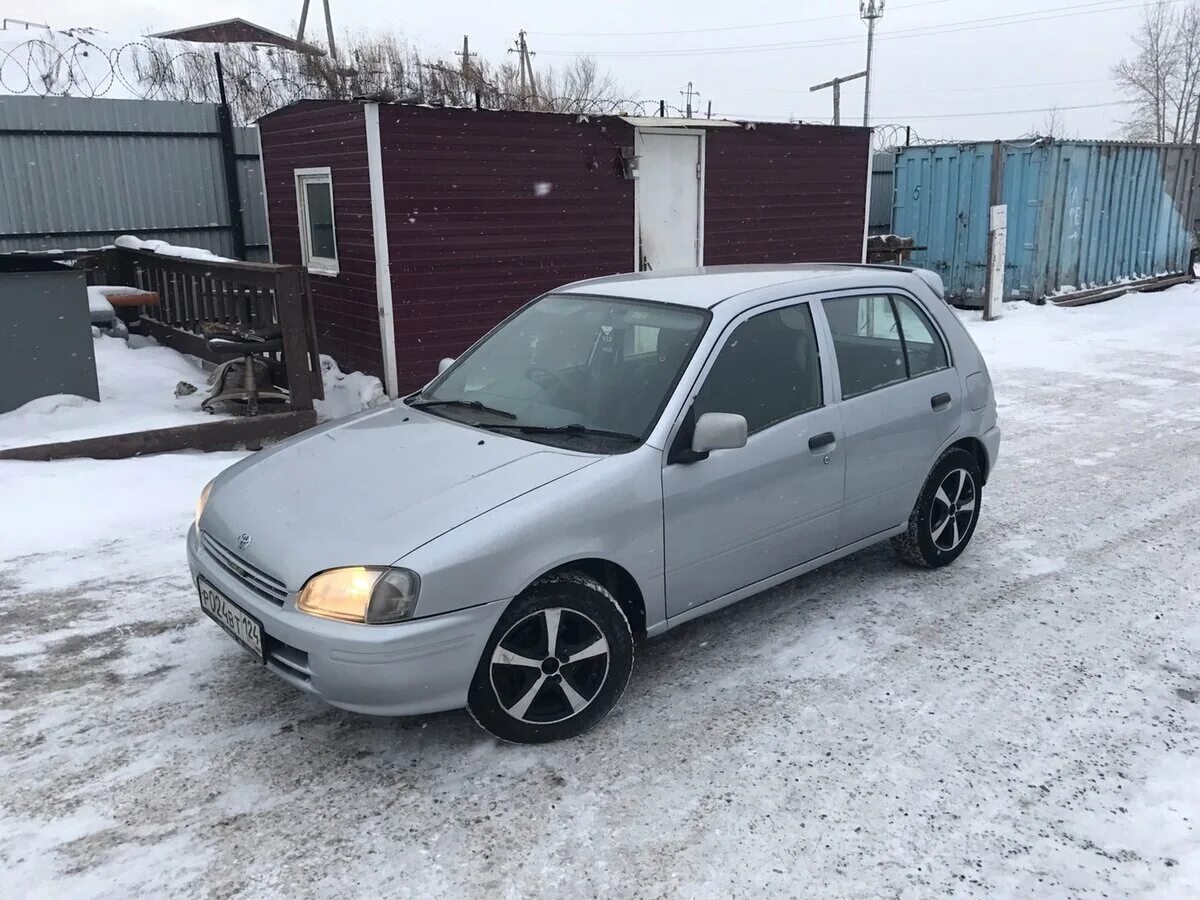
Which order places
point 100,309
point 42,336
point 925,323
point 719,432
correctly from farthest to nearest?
point 100,309 < point 42,336 < point 925,323 < point 719,432

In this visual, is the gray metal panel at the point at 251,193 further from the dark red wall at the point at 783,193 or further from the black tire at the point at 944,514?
the black tire at the point at 944,514

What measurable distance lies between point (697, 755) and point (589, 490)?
3.43 feet

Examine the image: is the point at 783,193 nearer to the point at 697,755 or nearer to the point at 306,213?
the point at 306,213

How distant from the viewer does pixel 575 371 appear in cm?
421

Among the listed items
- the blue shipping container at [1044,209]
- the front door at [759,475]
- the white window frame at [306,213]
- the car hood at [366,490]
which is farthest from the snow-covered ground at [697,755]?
the blue shipping container at [1044,209]

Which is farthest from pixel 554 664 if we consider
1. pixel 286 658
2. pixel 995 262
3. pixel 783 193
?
pixel 995 262

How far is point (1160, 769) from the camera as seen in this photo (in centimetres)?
336

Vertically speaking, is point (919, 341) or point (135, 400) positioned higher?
point (919, 341)

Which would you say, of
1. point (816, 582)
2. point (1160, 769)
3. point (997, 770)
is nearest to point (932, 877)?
point (997, 770)

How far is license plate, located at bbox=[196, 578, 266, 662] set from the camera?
10.9 ft

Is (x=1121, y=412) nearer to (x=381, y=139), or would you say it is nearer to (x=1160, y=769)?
(x=1160, y=769)

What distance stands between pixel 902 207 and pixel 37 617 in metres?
15.6

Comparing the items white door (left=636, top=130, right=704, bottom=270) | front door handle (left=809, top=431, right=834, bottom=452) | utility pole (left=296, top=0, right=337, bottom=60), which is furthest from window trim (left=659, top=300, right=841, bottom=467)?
utility pole (left=296, top=0, right=337, bottom=60)

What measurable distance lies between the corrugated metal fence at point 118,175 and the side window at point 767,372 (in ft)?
31.5
